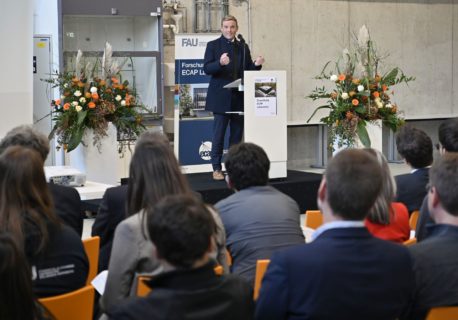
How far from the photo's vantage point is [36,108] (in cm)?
962

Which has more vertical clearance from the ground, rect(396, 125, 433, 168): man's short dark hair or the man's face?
the man's face

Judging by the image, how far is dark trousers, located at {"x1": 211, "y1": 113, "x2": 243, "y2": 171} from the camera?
7.74 meters

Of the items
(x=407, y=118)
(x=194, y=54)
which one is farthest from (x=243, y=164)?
(x=407, y=118)

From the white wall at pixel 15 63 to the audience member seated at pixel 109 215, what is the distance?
164 inches

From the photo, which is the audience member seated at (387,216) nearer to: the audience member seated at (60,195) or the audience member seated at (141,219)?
the audience member seated at (141,219)

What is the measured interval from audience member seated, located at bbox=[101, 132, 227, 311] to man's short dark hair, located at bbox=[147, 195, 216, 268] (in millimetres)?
679

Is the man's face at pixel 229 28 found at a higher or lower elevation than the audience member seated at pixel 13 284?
higher

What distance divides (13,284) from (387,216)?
1.63 metres

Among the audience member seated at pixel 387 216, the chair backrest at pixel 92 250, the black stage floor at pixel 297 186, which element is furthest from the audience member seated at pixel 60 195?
the black stage floor at pixel 297 186

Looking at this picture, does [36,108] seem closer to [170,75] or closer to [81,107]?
[170,75]

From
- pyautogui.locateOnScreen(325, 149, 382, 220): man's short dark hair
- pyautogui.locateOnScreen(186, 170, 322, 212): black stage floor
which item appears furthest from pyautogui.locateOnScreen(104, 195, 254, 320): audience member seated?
pyautogui.locateOnScreen(186, 170, 322, 212): black stage floor

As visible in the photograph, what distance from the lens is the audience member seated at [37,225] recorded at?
2654 mm

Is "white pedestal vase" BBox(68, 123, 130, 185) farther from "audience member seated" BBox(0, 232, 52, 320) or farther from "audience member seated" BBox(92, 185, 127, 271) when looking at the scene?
"audience member seated" BBox(0, 232, 52, 320)

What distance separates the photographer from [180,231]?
2.01 meters
